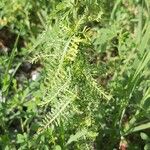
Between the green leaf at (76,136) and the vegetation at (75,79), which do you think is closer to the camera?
the vegetation at (75,79)

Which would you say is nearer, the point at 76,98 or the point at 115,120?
the point at 76,98

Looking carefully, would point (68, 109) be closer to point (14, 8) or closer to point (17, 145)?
point (17, 145)

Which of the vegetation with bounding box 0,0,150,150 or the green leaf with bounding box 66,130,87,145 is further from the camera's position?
the green leaf with bounding box 66,130,87,145

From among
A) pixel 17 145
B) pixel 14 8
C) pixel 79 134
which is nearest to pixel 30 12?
pixel 14 8

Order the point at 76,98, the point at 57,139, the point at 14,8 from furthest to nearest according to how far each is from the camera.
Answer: the point at 14,8
the point at 57,139
the point at 76,98

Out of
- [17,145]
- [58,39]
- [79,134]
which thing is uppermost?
[58,39]

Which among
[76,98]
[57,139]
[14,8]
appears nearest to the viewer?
[76,98]

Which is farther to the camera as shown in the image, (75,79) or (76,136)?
(76,136)

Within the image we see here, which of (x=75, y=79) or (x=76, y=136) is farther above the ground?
(x=75, y=79)
